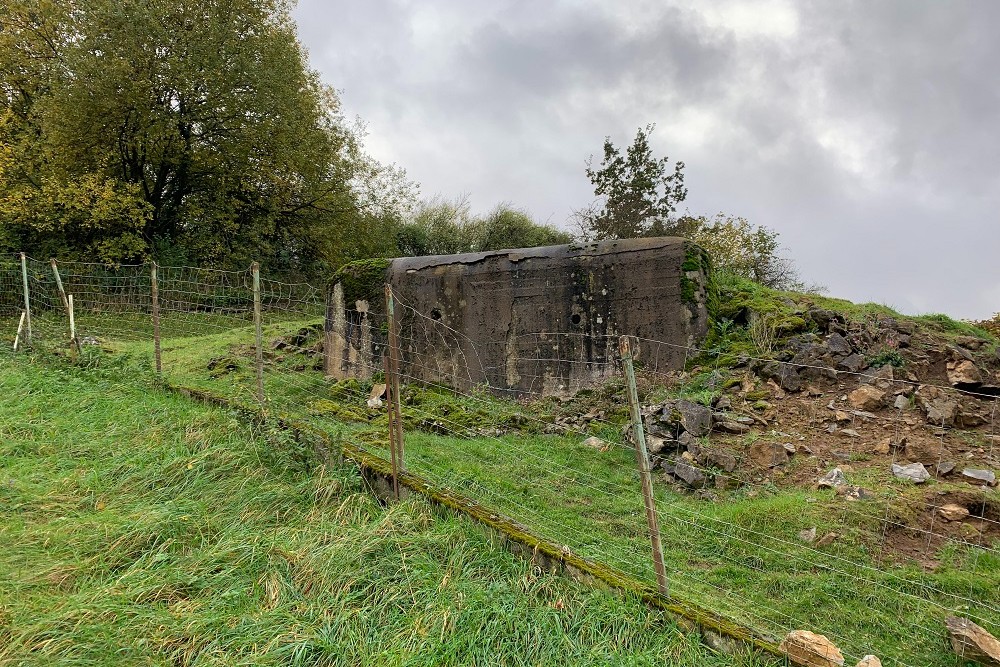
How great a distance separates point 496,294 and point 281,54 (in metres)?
11.5

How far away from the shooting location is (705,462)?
4773 mm

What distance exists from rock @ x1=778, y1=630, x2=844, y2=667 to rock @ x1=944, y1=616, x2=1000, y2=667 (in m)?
0.66

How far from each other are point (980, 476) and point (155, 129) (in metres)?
16.8

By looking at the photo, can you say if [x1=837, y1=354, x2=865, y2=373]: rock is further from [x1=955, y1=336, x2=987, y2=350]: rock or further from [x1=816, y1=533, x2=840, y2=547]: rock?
[x1=816, y1=533, x2=840, y2=547]: rock

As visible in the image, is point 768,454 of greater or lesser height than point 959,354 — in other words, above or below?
below

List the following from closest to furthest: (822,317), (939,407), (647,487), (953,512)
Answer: (647,487) < (953,512) < (939,407) < (822,317)

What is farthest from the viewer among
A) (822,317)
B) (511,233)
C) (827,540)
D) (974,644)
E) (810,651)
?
(511,233)

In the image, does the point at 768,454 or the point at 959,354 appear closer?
the point at 768,454

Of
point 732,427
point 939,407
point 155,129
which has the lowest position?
point 732,427

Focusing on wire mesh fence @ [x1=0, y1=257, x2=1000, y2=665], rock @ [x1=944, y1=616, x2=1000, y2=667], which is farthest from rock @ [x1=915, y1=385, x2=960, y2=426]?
rock @ [x1=944, y1=616, x2=1000, y2=667]

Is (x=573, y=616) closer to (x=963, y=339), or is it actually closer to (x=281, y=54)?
(x=963, y=339)

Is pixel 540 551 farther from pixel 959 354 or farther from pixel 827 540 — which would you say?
pixel 959 354

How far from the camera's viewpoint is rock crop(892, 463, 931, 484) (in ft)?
13.4

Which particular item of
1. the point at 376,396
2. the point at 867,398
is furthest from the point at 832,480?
the point at 376,396
